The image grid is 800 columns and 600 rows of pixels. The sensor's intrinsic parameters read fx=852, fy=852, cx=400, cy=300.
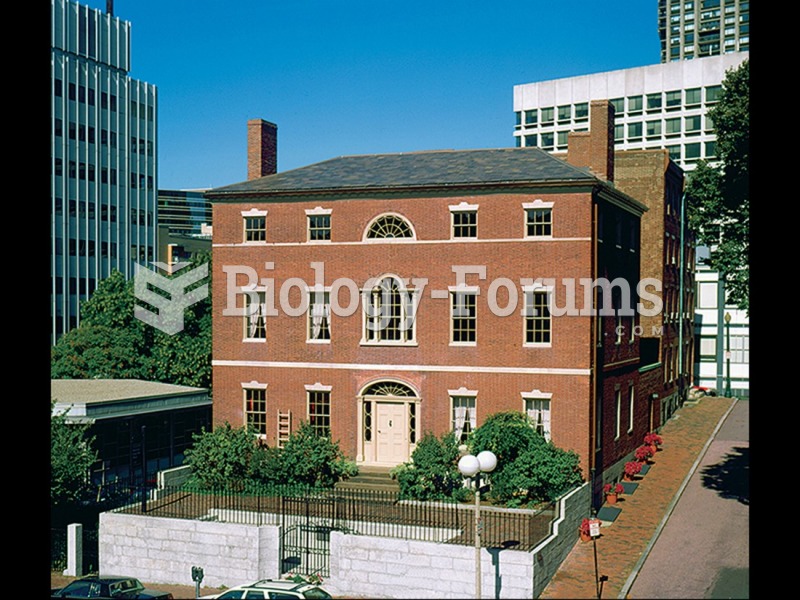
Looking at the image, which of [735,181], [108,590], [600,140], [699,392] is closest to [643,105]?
[699,392]

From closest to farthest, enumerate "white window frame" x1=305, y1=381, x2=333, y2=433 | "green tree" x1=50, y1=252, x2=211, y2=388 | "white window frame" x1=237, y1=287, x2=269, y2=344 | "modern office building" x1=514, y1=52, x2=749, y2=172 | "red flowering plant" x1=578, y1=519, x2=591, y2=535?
1. "red flowering plant" x1=578, y1=519, x2=591, y2=535
2. "white window frame" x1=305, y1=381, x2=333, y2=433
3. "white window frame" x1=237, y1=287, x2=269, y2=344
4. "green tree" x1=50, y1=252, x2=211, y2=388
5. "modern office building" x1=514, y1=52, x2=749, y2=172

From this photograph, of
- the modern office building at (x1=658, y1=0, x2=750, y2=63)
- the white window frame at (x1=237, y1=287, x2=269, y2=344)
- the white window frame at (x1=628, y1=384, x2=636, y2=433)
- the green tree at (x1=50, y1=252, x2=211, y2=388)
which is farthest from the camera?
the modern office building at (x1=658, y1=0, x2=750, y2=63)

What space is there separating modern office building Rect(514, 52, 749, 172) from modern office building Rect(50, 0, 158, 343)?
4140 centimetres

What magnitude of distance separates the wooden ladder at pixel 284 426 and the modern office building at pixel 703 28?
152663 mm

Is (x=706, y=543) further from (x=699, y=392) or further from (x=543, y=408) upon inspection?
(x=699, y=392)

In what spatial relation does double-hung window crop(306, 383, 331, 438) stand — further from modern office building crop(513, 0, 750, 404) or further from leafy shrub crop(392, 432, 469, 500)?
modern office building crop(513, 0, 750, 404)

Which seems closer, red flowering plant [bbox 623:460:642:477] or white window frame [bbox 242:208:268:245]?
red flowering plant [bbox 623:460:642:477]

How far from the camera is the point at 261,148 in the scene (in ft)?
123

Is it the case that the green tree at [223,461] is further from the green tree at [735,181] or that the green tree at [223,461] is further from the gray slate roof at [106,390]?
the green tree at [735,181]

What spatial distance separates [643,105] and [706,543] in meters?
69.8

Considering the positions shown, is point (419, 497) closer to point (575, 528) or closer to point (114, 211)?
point (575, 528)

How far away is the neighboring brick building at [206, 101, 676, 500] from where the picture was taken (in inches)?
1193

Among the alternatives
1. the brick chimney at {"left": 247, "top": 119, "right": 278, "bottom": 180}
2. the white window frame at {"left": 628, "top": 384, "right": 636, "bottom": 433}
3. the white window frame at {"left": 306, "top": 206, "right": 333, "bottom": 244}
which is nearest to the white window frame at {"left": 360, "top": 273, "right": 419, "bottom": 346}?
the white window frame at {"left": 306, "top": 206, "right": 333, "bottom": 244}

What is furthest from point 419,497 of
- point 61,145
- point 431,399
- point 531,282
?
point 61,145
